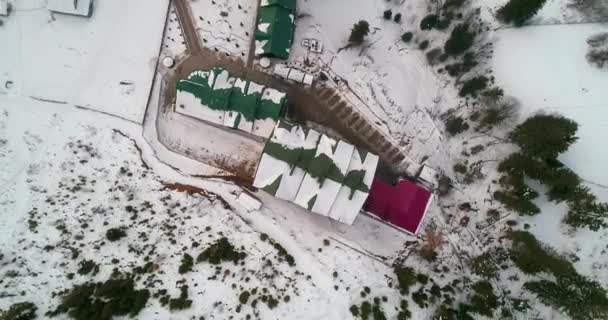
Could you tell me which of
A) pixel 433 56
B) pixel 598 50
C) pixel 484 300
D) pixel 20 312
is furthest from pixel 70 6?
pixel 598 50

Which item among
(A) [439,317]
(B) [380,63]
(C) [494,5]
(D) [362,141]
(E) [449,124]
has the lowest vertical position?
(A) [439,317]

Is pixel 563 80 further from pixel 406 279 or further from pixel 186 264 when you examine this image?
pixel 186 264

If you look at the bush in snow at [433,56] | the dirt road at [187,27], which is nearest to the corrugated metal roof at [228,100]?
the dirt road at [187,27]

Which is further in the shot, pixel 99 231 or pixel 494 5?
pixel 494 5

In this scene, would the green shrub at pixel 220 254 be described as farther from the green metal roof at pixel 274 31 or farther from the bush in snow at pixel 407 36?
the bush in snow at pixel 407 36

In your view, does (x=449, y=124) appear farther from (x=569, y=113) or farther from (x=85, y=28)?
(x=85, y=28)

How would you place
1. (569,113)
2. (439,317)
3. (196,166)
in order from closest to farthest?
(439,317), (569,113), (196,166)

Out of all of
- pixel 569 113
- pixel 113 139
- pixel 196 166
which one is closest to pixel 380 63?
pixel 569 113

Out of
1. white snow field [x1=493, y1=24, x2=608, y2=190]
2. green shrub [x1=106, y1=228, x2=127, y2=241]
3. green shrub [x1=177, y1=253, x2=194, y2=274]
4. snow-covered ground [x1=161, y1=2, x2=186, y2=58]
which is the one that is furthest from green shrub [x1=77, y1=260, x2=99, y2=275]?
white snow field [x1=493, y1=24, x2=608, y2=190]
